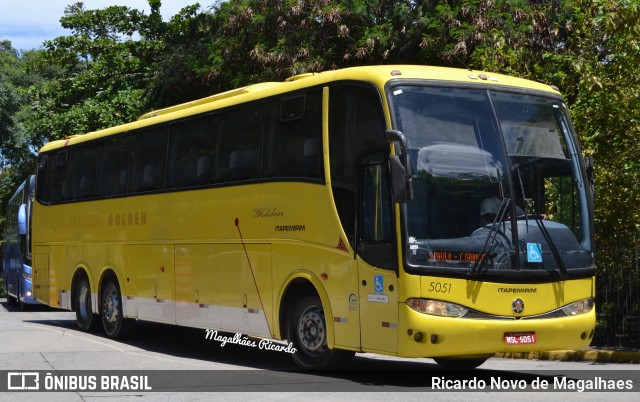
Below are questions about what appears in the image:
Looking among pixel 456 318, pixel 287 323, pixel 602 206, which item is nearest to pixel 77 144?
pixel 287 323

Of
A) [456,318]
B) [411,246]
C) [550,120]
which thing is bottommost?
[456,318]

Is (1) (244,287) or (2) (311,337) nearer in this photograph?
(2) (311,337)

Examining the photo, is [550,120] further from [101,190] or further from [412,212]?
[101,190]

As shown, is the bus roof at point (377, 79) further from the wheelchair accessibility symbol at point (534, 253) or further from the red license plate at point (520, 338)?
the red license plate at point (520, 338)

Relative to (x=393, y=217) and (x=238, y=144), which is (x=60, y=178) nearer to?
(x=238, y=144)

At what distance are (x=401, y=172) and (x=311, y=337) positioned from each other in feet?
9.85

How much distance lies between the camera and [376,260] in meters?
11.3

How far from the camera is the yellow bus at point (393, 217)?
35.8 ft

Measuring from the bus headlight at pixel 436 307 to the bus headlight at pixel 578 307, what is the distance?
1.45m

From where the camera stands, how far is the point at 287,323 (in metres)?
13.1

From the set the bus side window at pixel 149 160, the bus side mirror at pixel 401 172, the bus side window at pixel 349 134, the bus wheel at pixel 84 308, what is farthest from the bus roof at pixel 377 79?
the bus wheel at pixel 84 308

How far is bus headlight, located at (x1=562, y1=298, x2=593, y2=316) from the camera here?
37.9 feet

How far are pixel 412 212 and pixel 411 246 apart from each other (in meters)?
0.37

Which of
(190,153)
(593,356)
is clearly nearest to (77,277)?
(190,153)
